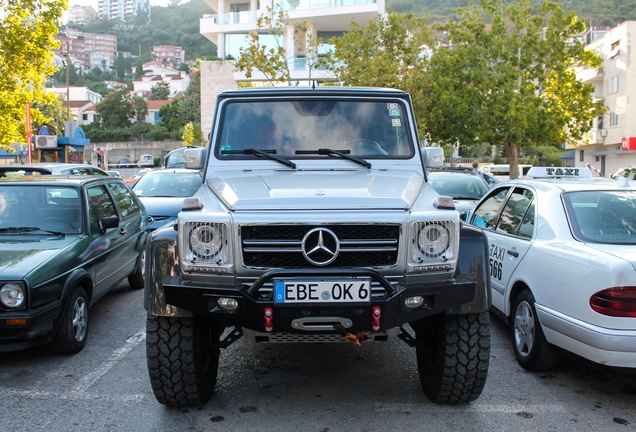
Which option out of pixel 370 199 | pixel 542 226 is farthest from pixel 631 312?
pixel 370 199

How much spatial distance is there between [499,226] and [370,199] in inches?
108

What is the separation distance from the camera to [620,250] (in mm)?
4164

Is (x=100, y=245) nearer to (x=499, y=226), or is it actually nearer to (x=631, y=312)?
(x=499, y=226)

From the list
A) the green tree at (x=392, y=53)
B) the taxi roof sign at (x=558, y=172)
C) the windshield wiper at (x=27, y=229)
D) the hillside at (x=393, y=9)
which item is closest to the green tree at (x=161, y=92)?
the hillside at (x=393, y=9)

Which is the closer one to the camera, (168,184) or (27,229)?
(27,229)

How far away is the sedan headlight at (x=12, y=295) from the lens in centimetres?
480

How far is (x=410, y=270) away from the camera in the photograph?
11.9 ft

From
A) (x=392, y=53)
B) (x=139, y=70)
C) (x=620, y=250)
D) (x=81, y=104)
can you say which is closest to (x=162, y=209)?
(x=620, y=250)

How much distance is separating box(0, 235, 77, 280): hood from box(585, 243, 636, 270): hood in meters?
4.31

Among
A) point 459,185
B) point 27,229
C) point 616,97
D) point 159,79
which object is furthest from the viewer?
point 159,79

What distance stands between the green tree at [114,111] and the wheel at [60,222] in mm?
85271

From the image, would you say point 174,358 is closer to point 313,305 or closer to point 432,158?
point 313,305

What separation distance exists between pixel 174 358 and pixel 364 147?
2.19 m

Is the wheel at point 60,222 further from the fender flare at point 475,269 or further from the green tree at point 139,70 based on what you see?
the green tree at point 139,70
